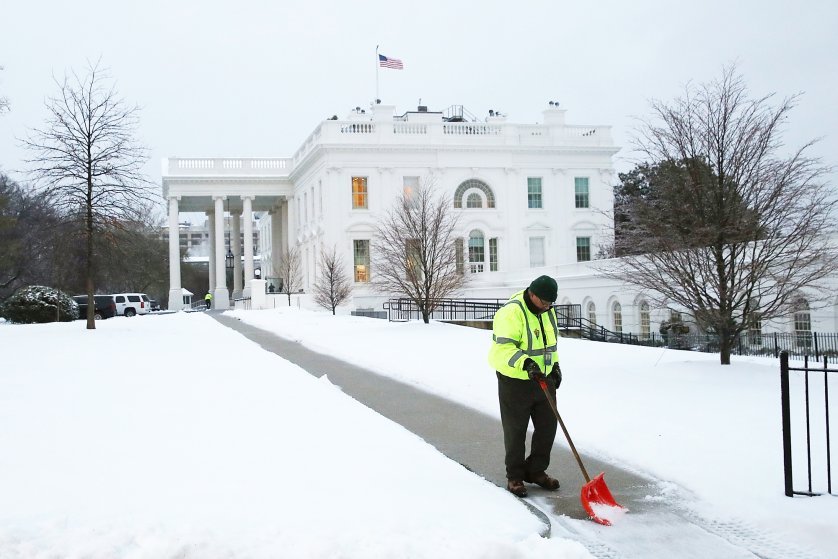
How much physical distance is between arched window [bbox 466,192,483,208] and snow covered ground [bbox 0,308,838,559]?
43196 mm

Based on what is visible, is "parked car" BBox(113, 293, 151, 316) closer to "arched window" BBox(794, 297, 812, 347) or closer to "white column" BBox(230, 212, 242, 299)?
"white column" BBox(230, 212, 242, 299)

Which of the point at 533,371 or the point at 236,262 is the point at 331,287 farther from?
the point at 533,371

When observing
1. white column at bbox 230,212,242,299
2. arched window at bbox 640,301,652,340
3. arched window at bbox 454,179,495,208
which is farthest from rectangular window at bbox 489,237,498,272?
white column at bbox 230,212,242,299

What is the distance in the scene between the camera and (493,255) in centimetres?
5750

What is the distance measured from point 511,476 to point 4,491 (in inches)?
156

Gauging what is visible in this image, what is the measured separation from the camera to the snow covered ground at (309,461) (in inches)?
203

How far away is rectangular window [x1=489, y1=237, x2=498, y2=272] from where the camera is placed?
5741cm

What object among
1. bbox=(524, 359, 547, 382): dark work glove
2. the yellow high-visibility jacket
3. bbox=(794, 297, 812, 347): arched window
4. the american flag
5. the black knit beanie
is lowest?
bbox=(794, 297, 812, 347): arched window

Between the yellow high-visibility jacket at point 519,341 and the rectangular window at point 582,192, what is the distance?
179ft

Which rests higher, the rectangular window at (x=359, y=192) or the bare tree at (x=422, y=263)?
the rectangular window at (x=359, y=192)

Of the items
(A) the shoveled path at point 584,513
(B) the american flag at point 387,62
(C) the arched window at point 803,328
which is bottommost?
(A) the shoveled path at point 584,513

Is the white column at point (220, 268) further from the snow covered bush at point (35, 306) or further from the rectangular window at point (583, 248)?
the rectangular window at point (583, 248)

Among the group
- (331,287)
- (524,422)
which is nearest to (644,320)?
(331,287)

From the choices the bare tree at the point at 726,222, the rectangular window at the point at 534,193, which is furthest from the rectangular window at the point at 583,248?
the bare tree at the point at 726,222
